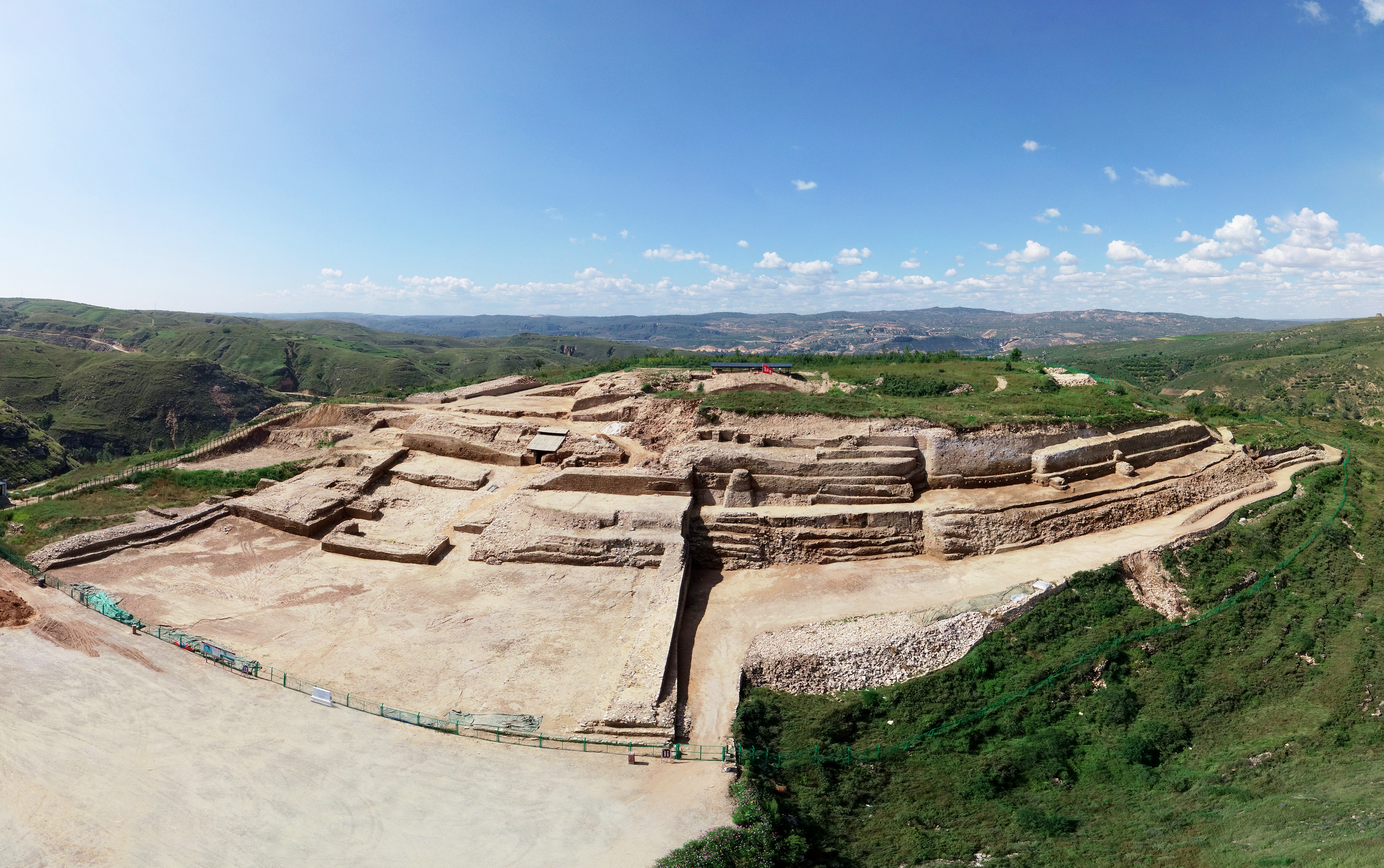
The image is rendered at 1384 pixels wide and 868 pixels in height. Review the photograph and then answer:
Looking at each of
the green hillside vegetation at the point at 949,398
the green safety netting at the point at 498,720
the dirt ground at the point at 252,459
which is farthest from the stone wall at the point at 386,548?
the green hillside vegetation at the point at 949,398

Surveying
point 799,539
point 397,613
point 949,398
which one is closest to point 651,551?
point 799,539

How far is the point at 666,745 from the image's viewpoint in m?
11.7

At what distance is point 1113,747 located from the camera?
13742 millimetres

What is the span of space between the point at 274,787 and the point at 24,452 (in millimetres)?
60210

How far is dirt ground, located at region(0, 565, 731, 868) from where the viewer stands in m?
8.91

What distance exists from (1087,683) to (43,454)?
72092 mm

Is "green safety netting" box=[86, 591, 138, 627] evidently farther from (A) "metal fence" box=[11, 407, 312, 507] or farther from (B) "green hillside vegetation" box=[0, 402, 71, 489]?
(B) "green hillside vegetation" box=[0, 402, 71, 489]

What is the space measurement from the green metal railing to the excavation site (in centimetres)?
77

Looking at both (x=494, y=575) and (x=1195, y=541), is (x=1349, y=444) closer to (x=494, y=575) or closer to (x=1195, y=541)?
(x=1195, y=541)

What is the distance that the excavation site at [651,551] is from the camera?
14.0 metres

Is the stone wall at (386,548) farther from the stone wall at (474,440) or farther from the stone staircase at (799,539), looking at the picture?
the stone staircase at (799,539)

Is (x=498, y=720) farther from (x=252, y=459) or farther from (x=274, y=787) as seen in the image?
(x=252, y=459)

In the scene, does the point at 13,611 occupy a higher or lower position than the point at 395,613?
higher

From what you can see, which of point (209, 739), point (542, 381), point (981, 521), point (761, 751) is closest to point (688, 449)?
point (981, 521)
